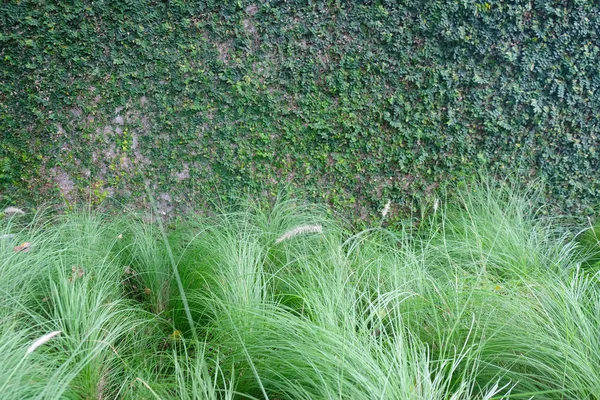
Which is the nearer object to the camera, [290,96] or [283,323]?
[283,323]

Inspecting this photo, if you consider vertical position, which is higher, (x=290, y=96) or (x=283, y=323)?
(x=290, y=96)

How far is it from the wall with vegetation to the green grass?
2.23 ft

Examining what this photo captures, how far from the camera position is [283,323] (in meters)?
1.87

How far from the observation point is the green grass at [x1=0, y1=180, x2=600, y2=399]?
5.36 ft

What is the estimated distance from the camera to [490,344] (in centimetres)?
190

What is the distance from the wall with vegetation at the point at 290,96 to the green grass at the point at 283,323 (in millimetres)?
679

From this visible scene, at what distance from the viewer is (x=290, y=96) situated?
11.8 ft

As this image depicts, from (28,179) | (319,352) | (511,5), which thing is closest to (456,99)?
(511,5)

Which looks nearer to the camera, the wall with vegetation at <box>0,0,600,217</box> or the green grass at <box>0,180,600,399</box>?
the green grass at <box>0,180,600,399</box>

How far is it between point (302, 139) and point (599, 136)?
2.47m

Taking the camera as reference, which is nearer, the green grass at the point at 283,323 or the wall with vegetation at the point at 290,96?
the green grass at the point at 283,323

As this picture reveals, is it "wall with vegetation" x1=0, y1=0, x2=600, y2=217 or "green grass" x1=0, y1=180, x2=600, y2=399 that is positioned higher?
"wall with vegetation" x1=0, y1=0, x2=600, y2=217

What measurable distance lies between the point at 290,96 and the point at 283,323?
85.6 inches

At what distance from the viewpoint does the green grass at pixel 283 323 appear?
5.36ft
